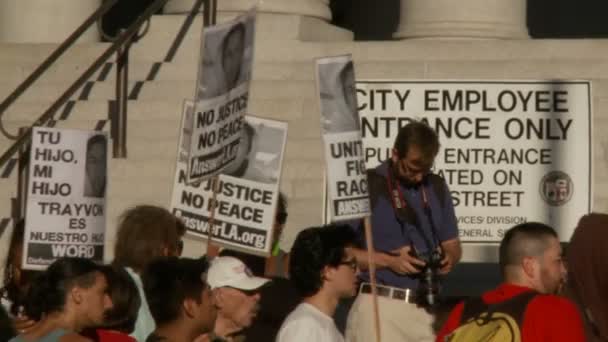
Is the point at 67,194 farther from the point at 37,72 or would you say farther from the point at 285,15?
the point at 285,15

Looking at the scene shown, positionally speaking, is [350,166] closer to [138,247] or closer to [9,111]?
[138,247]

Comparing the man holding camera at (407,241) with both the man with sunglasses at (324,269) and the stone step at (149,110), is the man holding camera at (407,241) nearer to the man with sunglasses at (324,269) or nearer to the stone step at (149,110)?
the man with sunglasses at (324,269)

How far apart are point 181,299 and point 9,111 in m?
8.56

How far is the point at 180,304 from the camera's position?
764 centimetres

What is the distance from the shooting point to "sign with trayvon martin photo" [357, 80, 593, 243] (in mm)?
12720

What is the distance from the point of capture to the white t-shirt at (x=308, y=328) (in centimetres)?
858

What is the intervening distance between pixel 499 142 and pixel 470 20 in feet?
11.4

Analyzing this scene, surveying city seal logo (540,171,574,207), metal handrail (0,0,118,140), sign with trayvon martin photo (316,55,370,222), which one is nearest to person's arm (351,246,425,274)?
sign with trayvon martin photo (316,55,370,222)

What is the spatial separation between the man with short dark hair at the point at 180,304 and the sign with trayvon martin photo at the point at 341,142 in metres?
2.69

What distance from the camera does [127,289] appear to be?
319 inches

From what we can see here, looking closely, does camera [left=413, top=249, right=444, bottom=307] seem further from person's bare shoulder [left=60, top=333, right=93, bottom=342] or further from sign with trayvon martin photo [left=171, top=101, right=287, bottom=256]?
person's bare shoulder [left=60, top=333, right=93, bottom=342]

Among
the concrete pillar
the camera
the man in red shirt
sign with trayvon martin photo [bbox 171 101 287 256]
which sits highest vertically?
the concrete pillar

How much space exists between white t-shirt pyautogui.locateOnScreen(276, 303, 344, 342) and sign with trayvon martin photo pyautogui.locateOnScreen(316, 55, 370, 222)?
1.63 m

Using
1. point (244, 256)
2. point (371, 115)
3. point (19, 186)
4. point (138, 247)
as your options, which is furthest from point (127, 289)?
point (19, 186)
